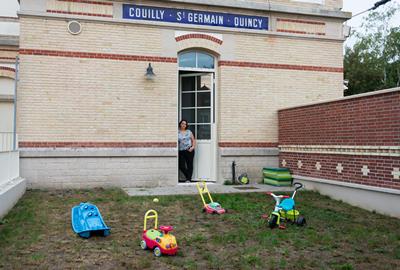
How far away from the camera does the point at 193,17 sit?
11742 mm

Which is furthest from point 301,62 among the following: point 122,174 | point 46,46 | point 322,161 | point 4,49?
point 4,49

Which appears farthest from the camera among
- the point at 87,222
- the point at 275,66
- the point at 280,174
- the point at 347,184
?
the point at 275,66

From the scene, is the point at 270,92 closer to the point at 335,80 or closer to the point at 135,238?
the point at 335,80

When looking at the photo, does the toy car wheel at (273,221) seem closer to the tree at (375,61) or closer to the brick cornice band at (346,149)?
the brick cornice band at (346,149)

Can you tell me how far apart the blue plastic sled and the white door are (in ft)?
19.6

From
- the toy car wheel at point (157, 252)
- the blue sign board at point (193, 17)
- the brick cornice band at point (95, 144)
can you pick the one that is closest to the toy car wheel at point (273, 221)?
the toy car wheel at point (157, 252)

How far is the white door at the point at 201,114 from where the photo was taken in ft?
39.9

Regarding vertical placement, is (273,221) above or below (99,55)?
below

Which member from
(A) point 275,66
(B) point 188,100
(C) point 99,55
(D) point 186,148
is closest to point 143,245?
(D) point 186,148

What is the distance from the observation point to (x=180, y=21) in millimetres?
11633

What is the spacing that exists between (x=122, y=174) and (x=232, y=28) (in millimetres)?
5316

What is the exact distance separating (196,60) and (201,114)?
162 cm

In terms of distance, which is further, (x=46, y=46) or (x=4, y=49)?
(x=4, y=49)

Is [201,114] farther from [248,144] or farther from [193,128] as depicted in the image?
[248,144]
